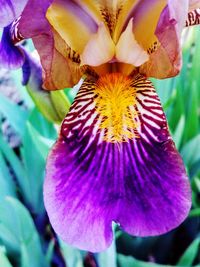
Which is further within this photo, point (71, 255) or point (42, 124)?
point (42, 124)

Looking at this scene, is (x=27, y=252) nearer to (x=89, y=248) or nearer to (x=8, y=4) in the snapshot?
(x=89, y=248)

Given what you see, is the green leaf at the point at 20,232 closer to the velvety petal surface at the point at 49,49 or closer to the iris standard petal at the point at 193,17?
the velvety petal surface at the point at 49,49

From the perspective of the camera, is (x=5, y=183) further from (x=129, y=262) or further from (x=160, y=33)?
(x=160, y=33)

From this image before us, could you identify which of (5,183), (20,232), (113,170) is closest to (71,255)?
(20,232)

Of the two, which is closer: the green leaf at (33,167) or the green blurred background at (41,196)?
the green blurred background at (41,196)

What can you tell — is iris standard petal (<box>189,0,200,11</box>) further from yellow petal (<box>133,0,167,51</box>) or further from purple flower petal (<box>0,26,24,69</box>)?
purple flower petal (<box>0,26,24,69</box>)

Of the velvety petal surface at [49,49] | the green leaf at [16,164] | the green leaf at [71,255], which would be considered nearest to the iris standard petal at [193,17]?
the velvety petal surface at [49,49]

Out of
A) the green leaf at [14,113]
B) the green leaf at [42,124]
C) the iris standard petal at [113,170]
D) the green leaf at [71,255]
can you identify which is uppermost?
the iris standard petal at [113,170]
